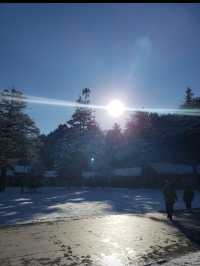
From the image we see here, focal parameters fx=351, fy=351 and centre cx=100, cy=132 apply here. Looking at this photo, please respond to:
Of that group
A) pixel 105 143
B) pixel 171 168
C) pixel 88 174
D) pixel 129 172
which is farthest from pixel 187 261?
pixel 105 143

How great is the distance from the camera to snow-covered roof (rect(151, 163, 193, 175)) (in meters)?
50.9

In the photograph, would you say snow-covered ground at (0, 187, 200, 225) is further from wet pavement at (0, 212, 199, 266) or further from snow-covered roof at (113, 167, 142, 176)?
snow-covered roof at (113, 167, 142, 176)

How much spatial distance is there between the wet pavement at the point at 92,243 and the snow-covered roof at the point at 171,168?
37.0 meters

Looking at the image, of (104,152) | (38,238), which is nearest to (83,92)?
(104,152)

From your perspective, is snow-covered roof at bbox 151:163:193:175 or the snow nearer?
the snow

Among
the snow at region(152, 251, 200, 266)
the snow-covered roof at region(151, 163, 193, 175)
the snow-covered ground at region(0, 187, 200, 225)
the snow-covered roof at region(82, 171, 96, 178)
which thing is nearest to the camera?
the snow at region(152, 251, 200, 266)

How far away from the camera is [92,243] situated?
10227mm

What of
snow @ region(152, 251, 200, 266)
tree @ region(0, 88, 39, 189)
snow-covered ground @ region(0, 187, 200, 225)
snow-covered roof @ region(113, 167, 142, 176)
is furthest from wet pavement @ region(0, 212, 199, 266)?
snow-covered roof @ region(113, 167, 142, 176)

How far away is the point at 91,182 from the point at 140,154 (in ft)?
32.3

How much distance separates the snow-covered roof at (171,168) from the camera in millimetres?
50947

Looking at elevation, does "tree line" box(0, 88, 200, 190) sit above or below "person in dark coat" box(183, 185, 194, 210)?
above

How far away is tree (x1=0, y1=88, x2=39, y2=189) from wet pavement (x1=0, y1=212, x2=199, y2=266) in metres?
30.4

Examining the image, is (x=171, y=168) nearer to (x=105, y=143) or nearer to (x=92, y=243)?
(x=105, y=143)

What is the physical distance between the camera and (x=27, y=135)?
4659 cm
